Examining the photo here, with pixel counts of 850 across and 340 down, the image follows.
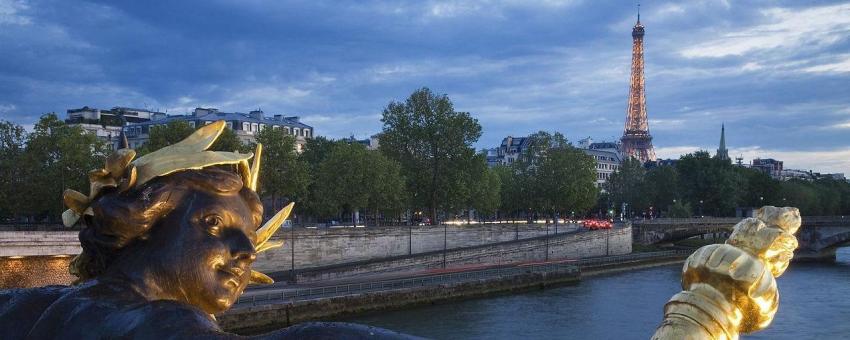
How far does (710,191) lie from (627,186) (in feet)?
37.2

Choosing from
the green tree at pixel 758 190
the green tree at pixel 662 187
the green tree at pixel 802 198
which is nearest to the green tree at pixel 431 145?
the green tree at pixel 662 187

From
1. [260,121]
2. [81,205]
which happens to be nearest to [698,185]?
[260,121]

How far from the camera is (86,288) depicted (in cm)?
170

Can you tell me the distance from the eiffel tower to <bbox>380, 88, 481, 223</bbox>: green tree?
91.9 m

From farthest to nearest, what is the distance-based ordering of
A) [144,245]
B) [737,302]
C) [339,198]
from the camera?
[339,198] < [144,245] < [737,302]

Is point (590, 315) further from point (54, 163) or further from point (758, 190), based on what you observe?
point (758, 190)

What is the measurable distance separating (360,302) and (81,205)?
80.0ft

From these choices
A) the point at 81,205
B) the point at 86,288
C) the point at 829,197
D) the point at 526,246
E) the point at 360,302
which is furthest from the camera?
the point at 829,197

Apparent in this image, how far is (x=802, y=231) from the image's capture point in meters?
56.6

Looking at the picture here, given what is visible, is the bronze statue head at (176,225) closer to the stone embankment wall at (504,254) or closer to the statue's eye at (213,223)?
the statue's eye at (213,223)

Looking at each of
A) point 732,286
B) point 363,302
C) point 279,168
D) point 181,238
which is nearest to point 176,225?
point 181,238

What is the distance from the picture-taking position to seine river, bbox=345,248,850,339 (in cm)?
2373

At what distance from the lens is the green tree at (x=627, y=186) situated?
81438 mm

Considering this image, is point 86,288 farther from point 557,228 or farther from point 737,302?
point 557,228
